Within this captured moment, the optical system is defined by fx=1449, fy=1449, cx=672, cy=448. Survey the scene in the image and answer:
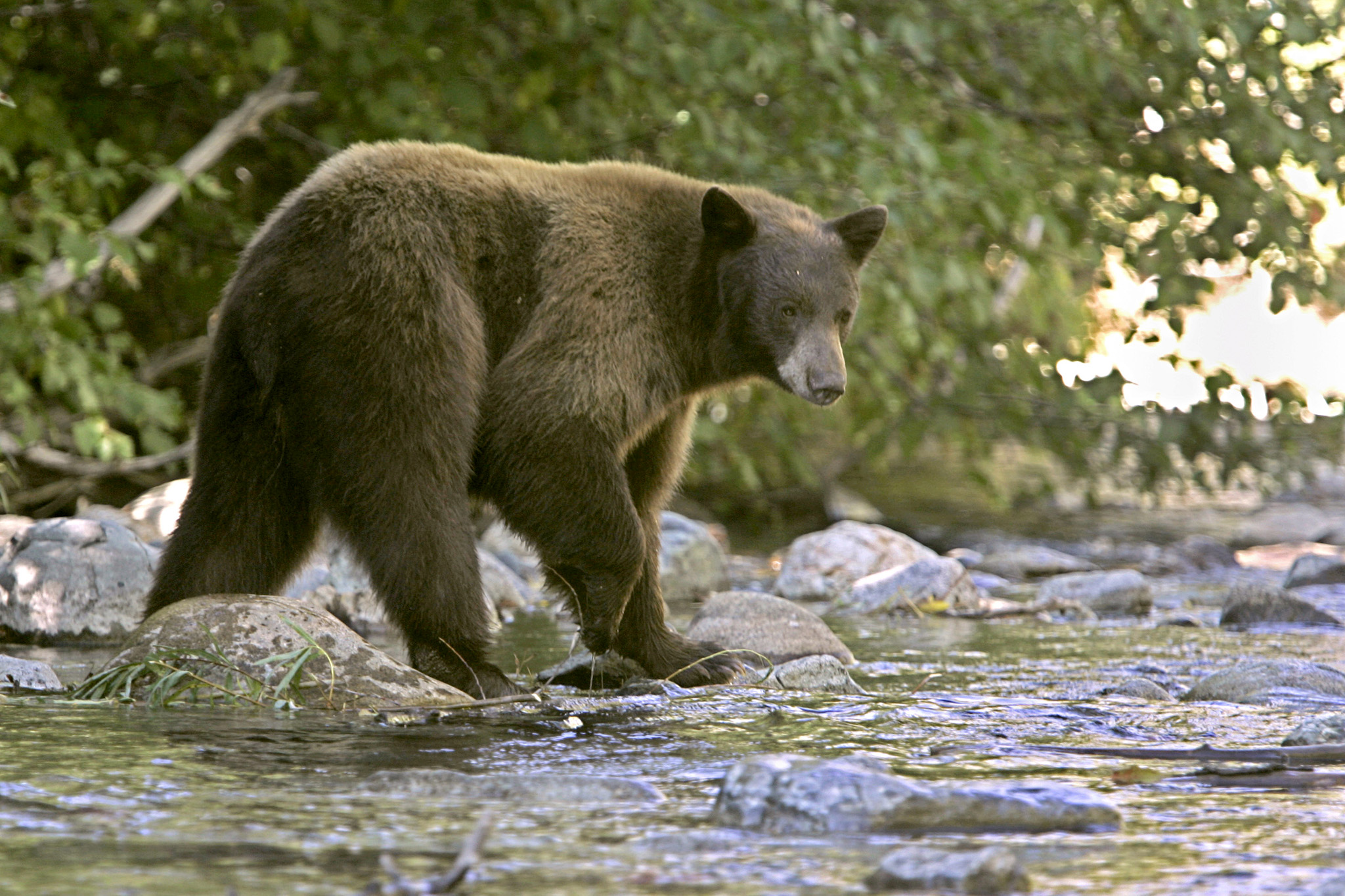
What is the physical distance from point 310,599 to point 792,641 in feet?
6.28

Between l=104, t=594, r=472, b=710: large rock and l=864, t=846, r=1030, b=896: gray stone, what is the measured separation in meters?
1.72

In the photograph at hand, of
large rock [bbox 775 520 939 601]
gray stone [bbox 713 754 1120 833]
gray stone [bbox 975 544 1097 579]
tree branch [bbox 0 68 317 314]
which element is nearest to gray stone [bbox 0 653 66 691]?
gray stone [bbox 713 754 1120 833]

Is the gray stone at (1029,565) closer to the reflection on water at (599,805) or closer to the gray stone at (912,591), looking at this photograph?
the gray stone at (912,591)

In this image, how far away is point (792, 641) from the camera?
463cm

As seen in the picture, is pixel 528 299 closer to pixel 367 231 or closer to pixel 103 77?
pixel 367 231

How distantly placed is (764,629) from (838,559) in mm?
2457

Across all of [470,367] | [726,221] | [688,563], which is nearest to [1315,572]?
[688,563]

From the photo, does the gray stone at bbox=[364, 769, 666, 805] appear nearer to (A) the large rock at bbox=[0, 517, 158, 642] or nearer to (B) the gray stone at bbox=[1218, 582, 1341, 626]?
(A) the large rock at bbox=[0, 517, 158, 642]

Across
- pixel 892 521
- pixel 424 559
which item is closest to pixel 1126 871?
pixel 424 559

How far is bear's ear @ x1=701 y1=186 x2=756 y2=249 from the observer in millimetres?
4223

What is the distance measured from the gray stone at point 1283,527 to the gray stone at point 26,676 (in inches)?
304

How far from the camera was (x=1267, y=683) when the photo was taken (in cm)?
390

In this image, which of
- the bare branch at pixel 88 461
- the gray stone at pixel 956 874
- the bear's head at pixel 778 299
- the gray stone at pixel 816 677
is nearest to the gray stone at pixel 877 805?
the gray stone at pixel 956 874

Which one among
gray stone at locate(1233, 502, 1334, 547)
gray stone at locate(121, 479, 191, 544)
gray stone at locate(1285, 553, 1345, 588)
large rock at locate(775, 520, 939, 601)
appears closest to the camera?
gray stone at locate(121, 479, 191, 544)
